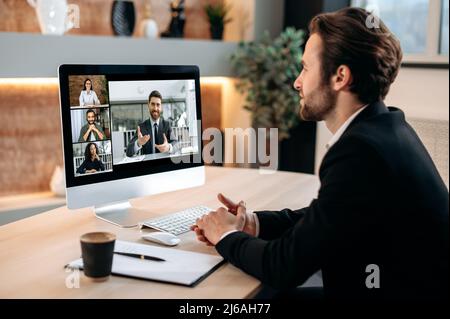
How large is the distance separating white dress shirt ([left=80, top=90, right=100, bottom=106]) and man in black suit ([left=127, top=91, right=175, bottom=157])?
165mm

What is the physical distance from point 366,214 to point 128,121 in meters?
0.80

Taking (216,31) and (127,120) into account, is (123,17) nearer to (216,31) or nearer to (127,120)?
(216,31)

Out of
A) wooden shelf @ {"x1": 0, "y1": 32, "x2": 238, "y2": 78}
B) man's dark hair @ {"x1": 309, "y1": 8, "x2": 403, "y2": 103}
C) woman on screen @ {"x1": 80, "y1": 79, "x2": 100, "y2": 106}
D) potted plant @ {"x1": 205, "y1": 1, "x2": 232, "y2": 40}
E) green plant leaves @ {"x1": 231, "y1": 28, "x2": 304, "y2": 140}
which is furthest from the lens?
potted plant @ {"x1": 205, "y1": 1, "x2": 232, "y2": 40}

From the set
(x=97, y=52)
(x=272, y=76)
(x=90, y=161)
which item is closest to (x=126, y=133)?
(x=90, y=161)

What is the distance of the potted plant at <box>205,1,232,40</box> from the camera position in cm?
399

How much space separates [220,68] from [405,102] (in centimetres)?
134

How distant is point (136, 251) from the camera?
52.3 inches

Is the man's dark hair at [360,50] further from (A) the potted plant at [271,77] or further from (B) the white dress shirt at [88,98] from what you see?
(A) the potted plant at [271,77]

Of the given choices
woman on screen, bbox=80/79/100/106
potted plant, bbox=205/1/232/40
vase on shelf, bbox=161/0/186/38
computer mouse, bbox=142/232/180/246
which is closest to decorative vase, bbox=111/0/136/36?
vase on shelf, bbox=161/0/186/38

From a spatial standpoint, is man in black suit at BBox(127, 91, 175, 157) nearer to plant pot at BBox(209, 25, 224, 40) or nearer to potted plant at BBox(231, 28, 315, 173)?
potted plant at BBox(231, 28, 315, 173)

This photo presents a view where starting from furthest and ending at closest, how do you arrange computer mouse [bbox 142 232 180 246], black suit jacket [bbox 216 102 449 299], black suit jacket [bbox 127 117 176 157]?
black suit jacket [bbox 127 117 176 157] < computer mouse [bbox 142 232 180 246] < black suit jacket [bbox 216 102 449 299]

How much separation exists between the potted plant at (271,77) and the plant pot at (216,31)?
215 millimetres

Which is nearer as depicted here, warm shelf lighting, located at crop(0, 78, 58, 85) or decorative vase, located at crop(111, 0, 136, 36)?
warm shelf lighting, located at crop(0, 78, 58, 85)
